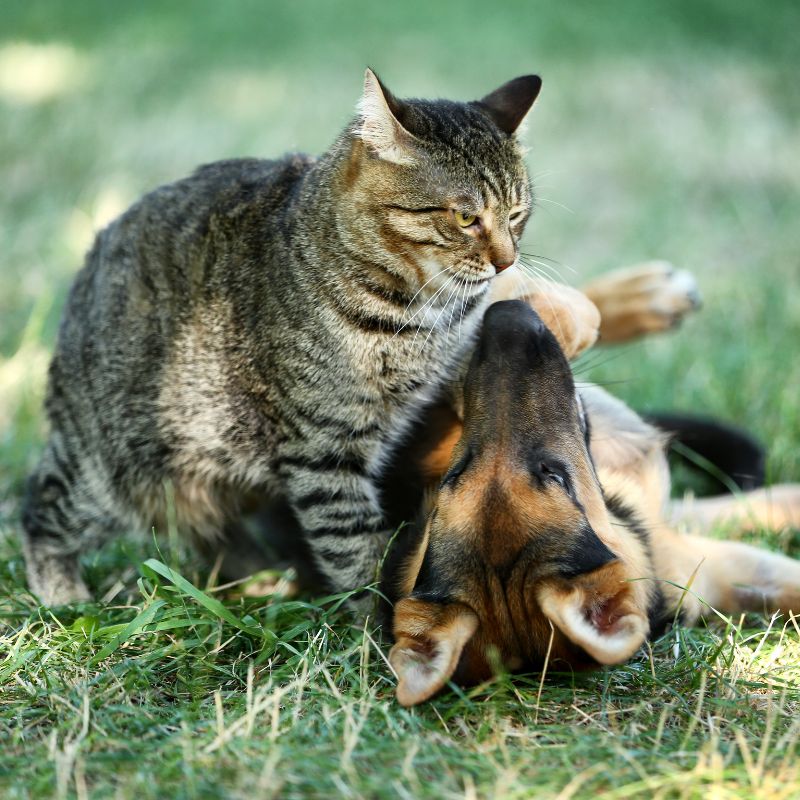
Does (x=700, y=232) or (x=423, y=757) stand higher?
(x=700, y=232)

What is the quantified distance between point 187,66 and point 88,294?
7088mm

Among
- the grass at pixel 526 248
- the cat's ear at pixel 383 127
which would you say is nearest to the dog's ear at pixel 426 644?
the grass at pixel 526 248

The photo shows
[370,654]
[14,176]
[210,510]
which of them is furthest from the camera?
[14,176]

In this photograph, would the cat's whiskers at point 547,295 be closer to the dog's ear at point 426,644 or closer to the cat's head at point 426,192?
the cat's head at point 426,192

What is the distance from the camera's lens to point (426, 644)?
291 centimetres

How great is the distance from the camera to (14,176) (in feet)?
26.6

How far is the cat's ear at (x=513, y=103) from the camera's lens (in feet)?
12.5

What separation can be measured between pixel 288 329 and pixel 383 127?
801 millimetres

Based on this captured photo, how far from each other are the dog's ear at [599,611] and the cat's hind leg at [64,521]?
212 cm

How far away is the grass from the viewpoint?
8.80ft

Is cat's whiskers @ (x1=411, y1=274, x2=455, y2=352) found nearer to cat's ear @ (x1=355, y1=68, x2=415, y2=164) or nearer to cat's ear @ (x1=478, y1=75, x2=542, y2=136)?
cat's ear @ (x1=355, y1=68, x2=415, y2=164)

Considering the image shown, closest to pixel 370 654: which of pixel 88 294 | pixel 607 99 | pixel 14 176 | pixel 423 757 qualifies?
pixel 423 757

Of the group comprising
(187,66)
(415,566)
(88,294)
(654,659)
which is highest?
(187,66)

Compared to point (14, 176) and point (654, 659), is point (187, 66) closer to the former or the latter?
point (14, 176)
